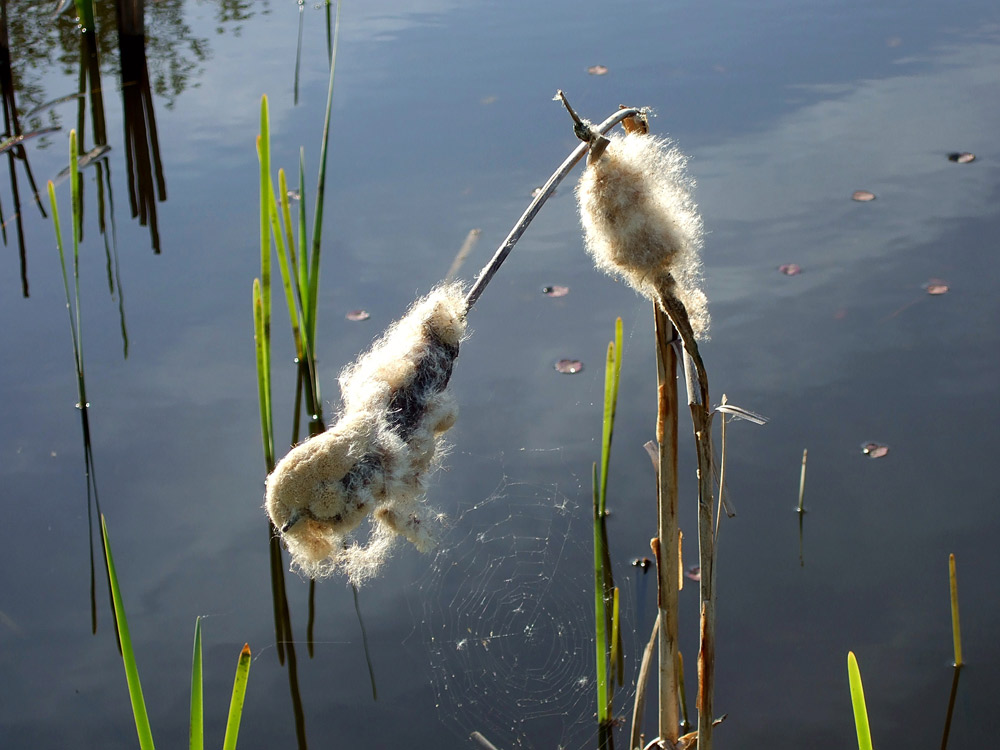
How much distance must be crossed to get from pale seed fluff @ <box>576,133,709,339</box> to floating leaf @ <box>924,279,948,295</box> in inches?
116

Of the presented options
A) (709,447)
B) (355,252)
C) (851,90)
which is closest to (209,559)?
(355,252)

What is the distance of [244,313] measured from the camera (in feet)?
12.1

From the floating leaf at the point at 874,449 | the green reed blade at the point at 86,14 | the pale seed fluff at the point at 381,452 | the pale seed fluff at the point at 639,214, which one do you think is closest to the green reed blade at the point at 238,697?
the pale seed fluff at the point at 381,452

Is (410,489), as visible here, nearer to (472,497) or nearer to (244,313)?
(472,497)

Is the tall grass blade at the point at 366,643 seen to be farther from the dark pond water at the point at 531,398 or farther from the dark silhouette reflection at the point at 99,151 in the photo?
the dark silhouette reflection at the point at 99,151

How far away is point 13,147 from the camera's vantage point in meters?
5.17

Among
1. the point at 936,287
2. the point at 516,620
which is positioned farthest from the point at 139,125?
the point at 936,287

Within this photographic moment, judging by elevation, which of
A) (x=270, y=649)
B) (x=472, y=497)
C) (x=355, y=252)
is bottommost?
(x=270, y=649)

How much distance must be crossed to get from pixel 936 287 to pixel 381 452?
130 inches

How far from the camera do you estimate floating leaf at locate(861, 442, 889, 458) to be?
2867 millimetres

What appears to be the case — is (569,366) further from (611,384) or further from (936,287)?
(936,287)

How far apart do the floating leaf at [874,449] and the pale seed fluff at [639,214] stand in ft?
7.16

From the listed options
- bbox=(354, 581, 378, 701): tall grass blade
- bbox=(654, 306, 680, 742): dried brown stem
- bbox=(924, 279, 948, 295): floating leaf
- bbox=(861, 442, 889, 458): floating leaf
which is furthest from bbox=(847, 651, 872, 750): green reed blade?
bbox=(924, 279, 948, 295): floating leaf

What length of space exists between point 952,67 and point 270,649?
15.3ft
